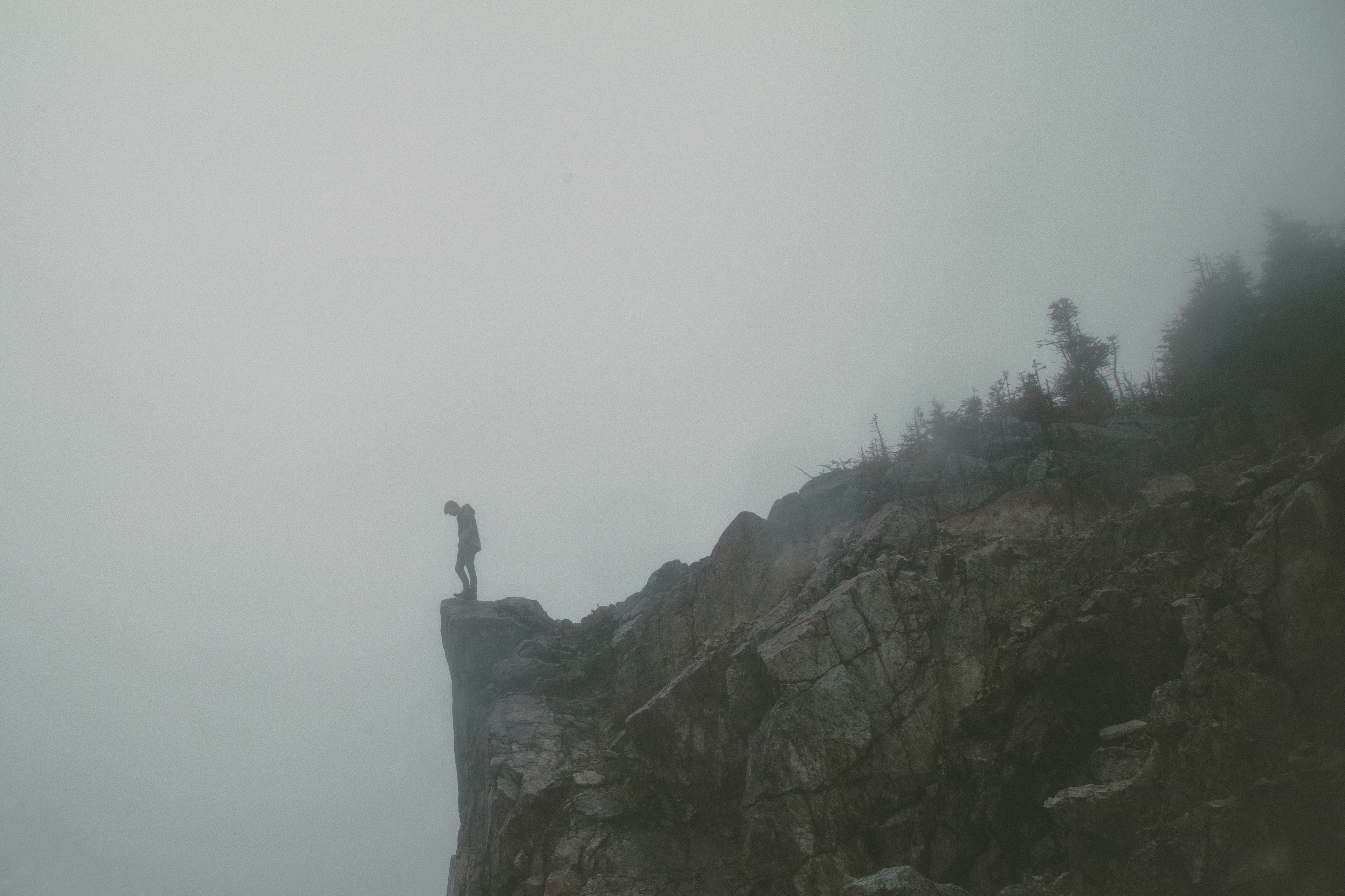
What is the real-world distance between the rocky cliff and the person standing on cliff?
609 cm

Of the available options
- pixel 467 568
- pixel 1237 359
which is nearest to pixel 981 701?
pixel 1237 359

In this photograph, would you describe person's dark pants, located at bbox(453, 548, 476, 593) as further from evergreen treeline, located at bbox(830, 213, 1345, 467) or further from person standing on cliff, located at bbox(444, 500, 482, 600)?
evergreen treeline, located at bbox(830, 213, 1345, 467)

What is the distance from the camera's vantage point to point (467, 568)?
3141cm

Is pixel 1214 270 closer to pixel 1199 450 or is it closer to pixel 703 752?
pixel 1199 450

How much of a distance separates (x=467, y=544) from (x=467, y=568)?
1439 mm

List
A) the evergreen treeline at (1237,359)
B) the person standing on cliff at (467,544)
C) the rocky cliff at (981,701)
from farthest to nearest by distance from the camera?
1. the person standing on cliff at (467,544)
2. the evergreen treeline at (1237,359)
3. the rocky cliff at (981,701)

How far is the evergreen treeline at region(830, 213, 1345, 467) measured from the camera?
22.4 m

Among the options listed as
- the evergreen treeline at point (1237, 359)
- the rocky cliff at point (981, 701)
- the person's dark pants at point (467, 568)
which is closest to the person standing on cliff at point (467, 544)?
the person's dark pants at point (467, 568)

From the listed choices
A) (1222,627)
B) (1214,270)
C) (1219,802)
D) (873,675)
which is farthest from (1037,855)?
(1214,270)

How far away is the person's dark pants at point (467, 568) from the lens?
3064 cm

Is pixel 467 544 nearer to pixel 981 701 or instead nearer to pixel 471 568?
pixel 471 568

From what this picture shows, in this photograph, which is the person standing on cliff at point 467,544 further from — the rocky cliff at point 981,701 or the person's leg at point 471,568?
the rocky cliff at point 981,701

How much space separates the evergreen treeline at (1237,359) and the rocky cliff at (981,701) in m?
1.81

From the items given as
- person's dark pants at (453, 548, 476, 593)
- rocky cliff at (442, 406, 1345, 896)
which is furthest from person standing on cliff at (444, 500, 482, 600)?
rocky cliff at (442, 406, 1345, 896)
